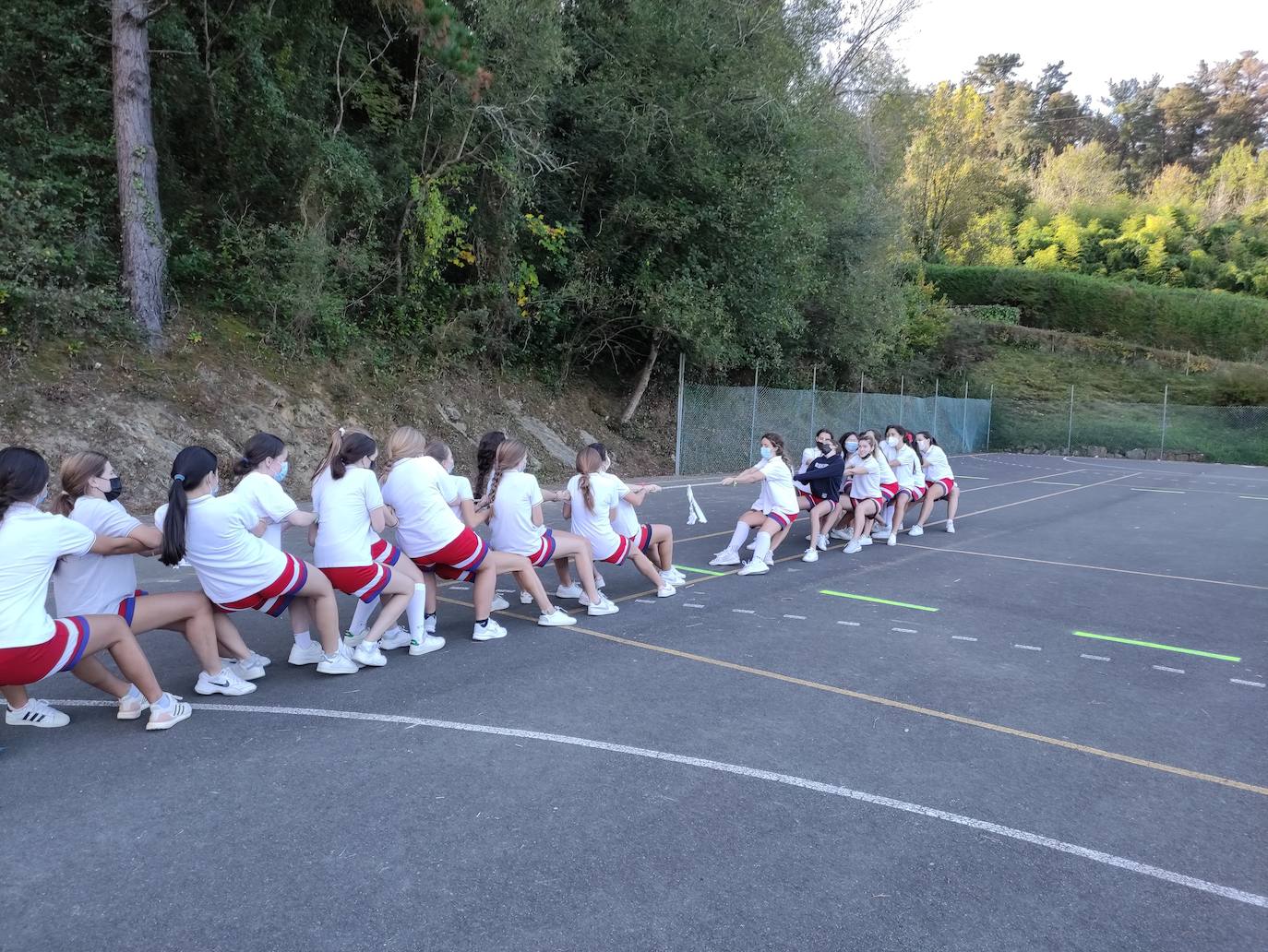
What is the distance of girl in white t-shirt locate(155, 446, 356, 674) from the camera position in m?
4.72

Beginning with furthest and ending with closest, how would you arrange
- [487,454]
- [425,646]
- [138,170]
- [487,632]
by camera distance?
[138,170] → [487,454] → [487,632] → [425,646]

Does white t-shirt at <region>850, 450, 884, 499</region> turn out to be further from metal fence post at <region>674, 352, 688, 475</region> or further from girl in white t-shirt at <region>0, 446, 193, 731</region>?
metal fence post at <region>674, 352, 688, 475</region>

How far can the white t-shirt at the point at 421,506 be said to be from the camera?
6.04 meters

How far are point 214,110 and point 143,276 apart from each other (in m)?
3.40

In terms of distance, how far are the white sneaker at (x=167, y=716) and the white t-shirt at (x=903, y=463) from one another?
28.7 ft

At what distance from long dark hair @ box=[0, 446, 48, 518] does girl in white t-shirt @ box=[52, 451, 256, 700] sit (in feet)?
1.03

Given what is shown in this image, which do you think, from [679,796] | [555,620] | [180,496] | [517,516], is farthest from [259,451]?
[679,796]

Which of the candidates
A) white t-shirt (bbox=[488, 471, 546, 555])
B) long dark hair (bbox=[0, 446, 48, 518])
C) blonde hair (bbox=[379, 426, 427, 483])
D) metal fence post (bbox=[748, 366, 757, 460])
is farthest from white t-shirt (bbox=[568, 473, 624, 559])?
metal fence post (bbox=[748, 366, 757, 460])

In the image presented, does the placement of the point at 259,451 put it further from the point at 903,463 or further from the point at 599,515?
the point at 903,463

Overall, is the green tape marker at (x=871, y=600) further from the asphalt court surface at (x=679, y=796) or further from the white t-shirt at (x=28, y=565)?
the white t-shirt at (x=28, y=565)

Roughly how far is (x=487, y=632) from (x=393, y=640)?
2.14 feet

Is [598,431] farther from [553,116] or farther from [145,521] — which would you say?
[145,521]

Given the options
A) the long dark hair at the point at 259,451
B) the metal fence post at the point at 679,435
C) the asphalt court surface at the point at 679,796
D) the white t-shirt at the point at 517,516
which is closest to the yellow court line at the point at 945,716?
the asphalt court surface at the point at 679,796

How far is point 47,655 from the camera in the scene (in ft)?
13.5
